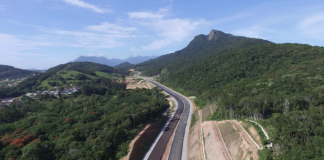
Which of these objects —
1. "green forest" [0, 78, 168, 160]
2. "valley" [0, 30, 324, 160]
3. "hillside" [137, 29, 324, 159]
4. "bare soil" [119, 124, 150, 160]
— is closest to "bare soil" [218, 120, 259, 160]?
Result: "valley" [0, 30, 324, 160]

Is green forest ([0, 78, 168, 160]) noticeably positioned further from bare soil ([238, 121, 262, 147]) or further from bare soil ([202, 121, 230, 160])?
bare soil ([238, 121, 262, 147])

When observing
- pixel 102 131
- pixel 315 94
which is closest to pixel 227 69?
pixel 315 94

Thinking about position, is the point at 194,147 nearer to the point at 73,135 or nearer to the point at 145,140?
the point at 145,140

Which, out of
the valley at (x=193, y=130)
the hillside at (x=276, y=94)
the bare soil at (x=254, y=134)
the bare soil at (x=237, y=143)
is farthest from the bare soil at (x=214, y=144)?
the hillside at (x=276, y=94)

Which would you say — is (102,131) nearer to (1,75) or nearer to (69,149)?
(69,149)

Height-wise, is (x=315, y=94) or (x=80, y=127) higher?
(x=315, y=94)

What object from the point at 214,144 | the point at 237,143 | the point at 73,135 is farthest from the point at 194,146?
the point at 73,135
